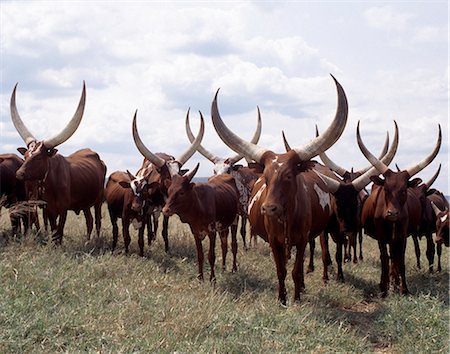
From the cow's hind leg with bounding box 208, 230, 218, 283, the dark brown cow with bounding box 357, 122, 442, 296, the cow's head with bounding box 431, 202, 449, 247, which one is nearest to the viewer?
A: the dark brown cow with bounding box 357, 122, 442, 296

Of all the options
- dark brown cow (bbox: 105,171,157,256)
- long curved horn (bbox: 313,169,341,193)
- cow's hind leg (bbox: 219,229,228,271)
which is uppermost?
long curved horn (bbox: 313,169,341,193)

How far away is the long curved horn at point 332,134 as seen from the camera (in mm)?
6750

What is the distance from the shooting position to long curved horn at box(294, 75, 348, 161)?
675 centimetres

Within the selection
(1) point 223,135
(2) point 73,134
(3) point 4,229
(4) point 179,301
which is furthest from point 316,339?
(3) point 4,229

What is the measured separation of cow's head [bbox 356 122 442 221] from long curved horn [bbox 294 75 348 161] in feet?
5.64

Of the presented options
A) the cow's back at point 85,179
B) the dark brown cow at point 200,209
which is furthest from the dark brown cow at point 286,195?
the cow's back at point 85,179

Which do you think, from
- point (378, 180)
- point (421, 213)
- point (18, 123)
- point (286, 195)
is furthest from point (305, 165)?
point (18, 123)

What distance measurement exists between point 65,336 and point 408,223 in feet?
18.6

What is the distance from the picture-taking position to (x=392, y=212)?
27.0 feet

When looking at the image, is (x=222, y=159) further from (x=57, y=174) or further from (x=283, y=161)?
(x=283, y=161)

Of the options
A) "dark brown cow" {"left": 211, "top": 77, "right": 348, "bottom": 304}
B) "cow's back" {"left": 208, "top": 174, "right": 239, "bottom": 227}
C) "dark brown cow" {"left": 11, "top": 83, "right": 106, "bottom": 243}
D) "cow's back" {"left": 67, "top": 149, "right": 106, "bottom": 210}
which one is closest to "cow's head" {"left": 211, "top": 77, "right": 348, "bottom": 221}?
"dark brown cow" {"left": 211, "top": 77, "right": 348, "bottom": 304}

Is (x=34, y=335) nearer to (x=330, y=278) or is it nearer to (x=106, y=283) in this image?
(x=106, y=283)

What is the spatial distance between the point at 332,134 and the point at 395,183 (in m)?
2.00

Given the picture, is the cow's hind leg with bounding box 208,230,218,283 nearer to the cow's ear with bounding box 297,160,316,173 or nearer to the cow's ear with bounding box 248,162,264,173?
the cow's ear with bounding box 248,162,264,173
